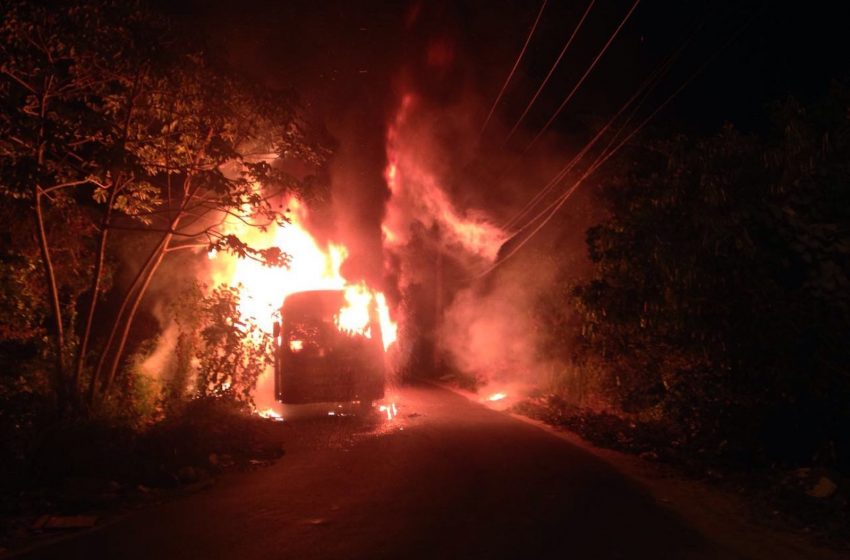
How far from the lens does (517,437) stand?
11.4m

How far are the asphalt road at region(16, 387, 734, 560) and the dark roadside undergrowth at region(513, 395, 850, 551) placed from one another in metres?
0.99

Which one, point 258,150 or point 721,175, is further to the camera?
point 258,150

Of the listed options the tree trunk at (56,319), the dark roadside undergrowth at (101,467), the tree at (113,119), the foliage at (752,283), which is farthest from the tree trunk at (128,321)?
the foliage at (752,283)

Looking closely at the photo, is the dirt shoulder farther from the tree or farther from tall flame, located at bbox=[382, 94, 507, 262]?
tall flame, located at bbox=[382, 94, 507, 262]

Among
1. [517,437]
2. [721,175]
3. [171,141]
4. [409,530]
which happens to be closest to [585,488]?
[409,530]

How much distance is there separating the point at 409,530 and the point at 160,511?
294cm

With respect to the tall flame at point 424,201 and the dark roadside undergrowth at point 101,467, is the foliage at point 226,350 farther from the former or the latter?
the tall flame at point 424,201

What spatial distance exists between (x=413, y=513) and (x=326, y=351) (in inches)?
277

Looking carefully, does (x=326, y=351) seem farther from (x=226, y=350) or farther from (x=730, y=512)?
(x=730, y=512)

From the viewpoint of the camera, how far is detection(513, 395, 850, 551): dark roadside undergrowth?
6508 mm

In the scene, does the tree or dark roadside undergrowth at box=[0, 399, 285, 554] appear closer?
dark roadside undergrowth at box=[0, 399, 285, 554]

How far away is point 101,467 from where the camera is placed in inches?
323

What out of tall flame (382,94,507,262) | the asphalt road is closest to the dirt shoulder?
the asphalt road

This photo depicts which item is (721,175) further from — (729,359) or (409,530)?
(409,530)
